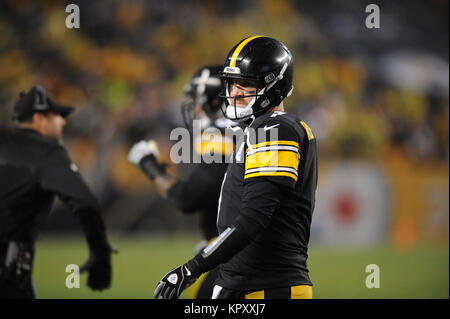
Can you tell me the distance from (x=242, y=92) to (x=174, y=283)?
1071mm

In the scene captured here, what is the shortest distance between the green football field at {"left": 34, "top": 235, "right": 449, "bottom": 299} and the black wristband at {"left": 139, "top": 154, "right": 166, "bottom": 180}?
8.98ft

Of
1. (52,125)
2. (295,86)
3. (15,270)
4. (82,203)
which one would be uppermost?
(295,86)

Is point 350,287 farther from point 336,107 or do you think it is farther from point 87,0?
point 87,0

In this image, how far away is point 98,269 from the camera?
408 cm

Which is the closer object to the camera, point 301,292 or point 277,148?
point 277,148

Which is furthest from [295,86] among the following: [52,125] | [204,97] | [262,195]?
[262,195]

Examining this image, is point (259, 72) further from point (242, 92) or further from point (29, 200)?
A: point (29, 200)

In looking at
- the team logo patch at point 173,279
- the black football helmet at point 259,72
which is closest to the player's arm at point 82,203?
the black football helmet at point 259,72

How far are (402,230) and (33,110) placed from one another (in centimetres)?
940

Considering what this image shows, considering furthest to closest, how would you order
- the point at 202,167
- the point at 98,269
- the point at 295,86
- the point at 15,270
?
the point at 295,86 < the point at 202,167 < the point at 98,269 < the point at 15,270

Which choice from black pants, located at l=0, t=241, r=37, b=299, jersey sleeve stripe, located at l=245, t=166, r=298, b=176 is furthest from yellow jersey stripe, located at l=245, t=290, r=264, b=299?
black pants, located at l=0, t=241, r=37, b=299

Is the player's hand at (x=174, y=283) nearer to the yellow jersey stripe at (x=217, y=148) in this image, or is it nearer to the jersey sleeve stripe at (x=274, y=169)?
the jersey sleeve stripe at (x=274, y=169)

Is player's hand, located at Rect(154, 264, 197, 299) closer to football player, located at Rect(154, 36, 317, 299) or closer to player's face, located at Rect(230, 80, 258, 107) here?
football player, located at Rect(154, 36, 317, 299)

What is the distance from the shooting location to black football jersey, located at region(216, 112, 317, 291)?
278 centimetres
